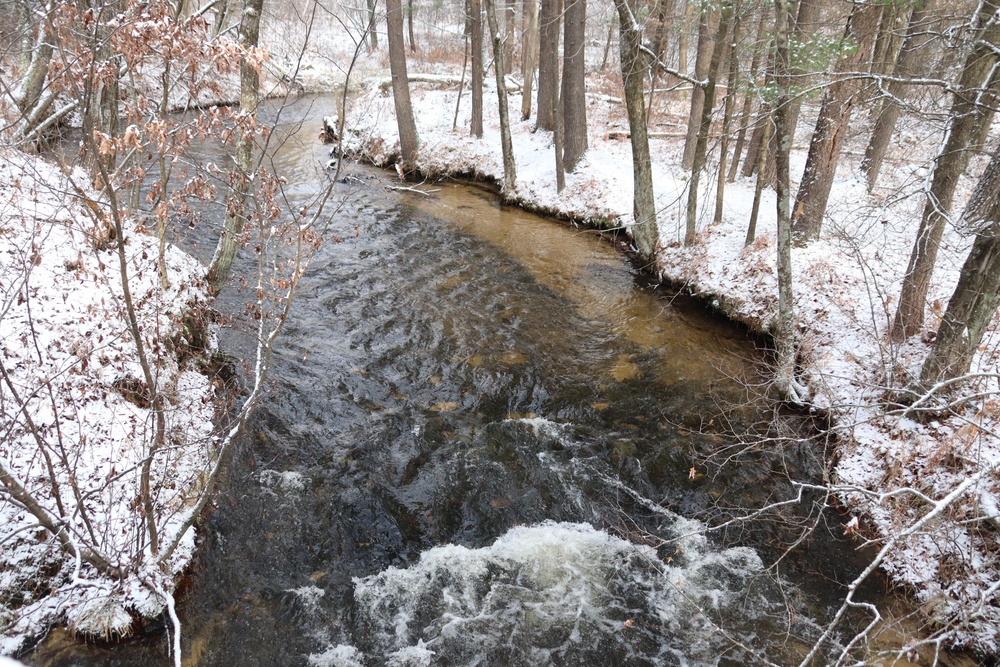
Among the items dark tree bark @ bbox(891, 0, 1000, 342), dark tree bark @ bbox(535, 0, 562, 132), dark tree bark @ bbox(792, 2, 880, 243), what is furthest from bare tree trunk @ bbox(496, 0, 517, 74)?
dark tree bark @ bbox(891, 0, 1000, 342)

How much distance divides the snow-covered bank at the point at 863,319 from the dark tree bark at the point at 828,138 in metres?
0.53

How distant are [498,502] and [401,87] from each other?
15.3 metres

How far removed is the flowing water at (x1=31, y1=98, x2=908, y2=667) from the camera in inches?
192

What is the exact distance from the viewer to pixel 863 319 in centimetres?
827

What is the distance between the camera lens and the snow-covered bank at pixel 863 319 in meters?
5.19

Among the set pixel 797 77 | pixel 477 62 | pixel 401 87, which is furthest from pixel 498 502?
pixel 477 62

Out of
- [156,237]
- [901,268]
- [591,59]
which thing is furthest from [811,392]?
[591,59]

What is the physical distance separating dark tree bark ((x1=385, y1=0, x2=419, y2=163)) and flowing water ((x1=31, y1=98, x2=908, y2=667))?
949 cm

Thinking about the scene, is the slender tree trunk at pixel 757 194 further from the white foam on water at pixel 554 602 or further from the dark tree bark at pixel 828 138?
the white foam on water at pixel 554 602

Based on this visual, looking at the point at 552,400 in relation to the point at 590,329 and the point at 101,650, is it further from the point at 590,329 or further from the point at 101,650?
the point at 101,650

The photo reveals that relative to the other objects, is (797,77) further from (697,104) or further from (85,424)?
(697,104)

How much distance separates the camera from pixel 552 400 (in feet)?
26.0

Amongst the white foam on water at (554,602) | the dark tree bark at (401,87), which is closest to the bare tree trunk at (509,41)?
the dark tree bark at (401,87)

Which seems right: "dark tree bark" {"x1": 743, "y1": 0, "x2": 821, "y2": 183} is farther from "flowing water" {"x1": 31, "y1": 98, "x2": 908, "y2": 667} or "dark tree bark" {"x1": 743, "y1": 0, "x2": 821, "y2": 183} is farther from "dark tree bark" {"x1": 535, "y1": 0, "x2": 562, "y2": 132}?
"dark tree bark" {"x1": 535, "y1": 0, "x2": 562, "y2": 132}
